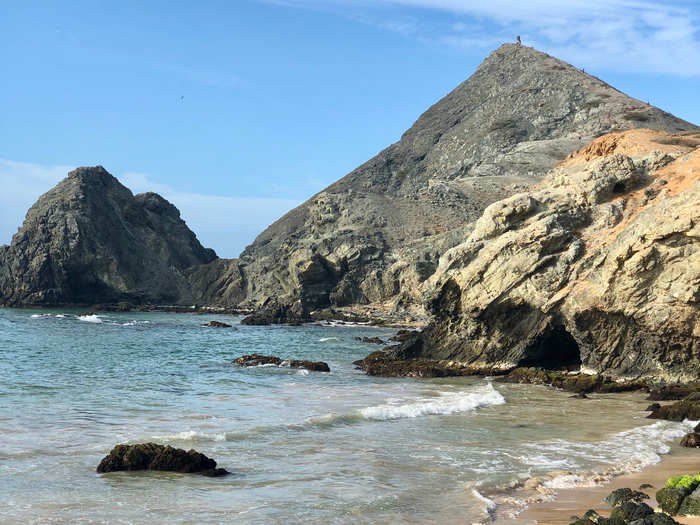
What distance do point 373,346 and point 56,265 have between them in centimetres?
5626

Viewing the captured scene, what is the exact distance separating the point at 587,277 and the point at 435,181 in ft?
248

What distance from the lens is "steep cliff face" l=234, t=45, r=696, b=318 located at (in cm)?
7994

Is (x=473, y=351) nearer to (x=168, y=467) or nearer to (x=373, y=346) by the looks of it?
(x=373, y=346)

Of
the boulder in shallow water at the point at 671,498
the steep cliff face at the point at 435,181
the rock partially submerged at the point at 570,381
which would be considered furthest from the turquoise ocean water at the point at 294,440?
the steep cliff face at the point at 435,181

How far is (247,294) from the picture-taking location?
9525 centimetres

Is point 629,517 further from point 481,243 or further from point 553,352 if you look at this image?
point 481,243

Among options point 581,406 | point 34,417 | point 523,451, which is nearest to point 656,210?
point 581,406

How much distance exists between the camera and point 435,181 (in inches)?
4018

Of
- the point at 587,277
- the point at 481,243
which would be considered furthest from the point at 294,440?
the point at 481,243

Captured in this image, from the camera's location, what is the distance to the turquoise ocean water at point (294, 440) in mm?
11867

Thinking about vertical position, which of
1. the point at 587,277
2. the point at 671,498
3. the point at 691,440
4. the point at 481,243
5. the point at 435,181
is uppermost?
the point at 435,181

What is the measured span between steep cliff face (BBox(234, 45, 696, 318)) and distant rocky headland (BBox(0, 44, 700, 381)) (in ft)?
1.01

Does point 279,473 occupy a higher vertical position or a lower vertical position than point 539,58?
lower

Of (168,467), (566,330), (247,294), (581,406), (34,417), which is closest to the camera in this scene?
(168,467)
